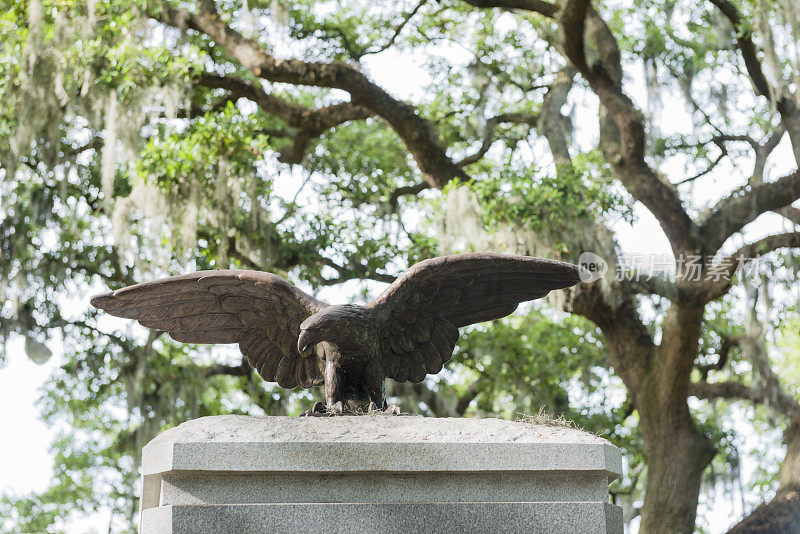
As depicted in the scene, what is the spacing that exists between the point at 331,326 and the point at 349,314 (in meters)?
0.13

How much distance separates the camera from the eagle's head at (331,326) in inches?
190

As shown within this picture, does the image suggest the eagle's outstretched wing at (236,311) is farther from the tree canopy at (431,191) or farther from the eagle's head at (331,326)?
the tree canopy at (431,191)

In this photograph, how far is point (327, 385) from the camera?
522cm

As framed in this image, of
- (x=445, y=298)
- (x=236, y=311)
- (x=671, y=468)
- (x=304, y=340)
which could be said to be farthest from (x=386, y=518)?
(x=671, y=468)

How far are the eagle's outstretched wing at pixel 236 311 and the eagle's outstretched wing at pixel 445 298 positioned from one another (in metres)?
0.44

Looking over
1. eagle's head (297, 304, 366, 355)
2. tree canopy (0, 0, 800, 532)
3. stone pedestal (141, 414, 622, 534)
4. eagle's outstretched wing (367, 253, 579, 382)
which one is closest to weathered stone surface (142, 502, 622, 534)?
stone pedestal (141, 414, 622, 534)

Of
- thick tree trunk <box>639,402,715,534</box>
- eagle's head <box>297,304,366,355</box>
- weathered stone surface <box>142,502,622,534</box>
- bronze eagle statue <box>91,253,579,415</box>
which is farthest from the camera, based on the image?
thick tree trunk <box>639,402,715,534</box>

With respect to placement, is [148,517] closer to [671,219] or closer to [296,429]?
[296,429]

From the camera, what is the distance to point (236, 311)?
18.1ft

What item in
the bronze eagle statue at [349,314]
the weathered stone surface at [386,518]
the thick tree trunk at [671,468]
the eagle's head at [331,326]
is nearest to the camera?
the weathered stone surface at [386,518]

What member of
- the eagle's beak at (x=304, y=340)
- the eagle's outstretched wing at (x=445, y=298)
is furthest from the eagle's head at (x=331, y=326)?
the eagle's outstretched wing at (x=445, y=298)

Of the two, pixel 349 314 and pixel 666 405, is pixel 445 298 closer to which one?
pixel 349 314

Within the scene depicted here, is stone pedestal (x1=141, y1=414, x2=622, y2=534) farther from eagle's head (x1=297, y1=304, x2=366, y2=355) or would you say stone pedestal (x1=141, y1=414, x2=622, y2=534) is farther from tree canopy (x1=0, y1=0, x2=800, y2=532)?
tree canopy (x1=0, y1=0, x2=800, y2=532)

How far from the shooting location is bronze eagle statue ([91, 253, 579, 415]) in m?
5.16
